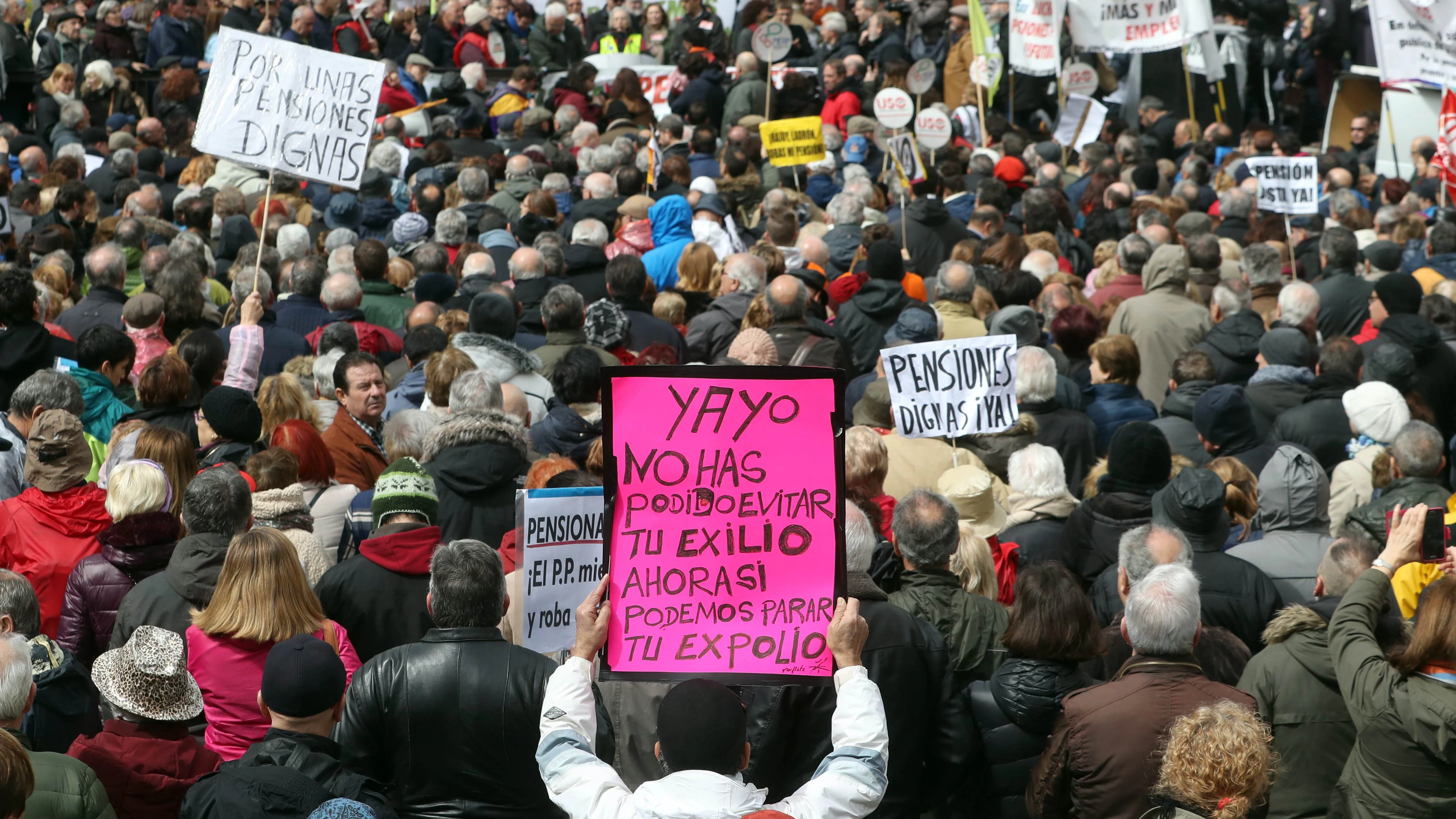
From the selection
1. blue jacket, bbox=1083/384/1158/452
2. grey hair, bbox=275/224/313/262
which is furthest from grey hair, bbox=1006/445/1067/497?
grey hair, bbox=275/224/313/262

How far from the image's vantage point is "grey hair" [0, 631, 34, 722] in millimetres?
3941

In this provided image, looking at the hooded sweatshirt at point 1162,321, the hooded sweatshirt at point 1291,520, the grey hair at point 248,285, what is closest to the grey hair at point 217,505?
the grey hair at point 248,285

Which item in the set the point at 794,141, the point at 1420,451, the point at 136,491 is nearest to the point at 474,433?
the point at 136,491

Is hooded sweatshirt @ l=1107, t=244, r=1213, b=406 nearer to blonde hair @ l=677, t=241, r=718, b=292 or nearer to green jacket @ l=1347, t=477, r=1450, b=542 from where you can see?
blonde hair @ l=677, t=241, r=718, b=292

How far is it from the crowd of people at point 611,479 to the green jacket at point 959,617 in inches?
0.7

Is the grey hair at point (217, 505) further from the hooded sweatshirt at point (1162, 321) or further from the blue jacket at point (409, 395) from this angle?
the hooded sweatshirt at point (1162, 321)

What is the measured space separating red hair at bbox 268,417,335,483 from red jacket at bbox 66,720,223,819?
2.06 m

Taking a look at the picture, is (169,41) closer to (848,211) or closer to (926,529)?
(848,211)

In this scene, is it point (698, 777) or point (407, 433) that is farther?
point (407, 433)

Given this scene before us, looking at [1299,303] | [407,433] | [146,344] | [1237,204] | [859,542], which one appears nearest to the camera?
[859,542]

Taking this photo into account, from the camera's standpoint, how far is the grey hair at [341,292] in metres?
8.84

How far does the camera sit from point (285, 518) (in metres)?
5.54

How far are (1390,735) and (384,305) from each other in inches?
272

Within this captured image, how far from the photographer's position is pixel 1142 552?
5172 millimetres
